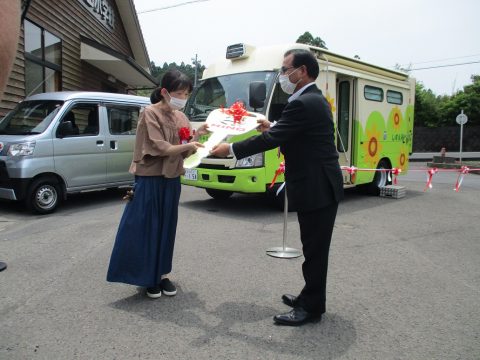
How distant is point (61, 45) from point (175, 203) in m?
9.91

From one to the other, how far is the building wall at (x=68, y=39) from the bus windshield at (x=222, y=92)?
12.6 ft

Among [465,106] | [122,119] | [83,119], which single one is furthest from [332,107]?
[465,106]

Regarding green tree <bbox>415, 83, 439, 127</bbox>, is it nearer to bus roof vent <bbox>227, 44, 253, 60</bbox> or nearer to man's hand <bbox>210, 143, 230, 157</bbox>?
bus roof vent <bbox>227, 44, 253, 60</bbox>

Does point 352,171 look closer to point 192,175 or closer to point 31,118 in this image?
point 192,175

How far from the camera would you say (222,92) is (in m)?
7.59

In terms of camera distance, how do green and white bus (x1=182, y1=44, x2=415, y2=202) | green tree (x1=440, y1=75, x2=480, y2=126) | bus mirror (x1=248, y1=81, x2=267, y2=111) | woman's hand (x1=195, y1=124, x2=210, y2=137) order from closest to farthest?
woman's hand (x1=195, y1=124, x2=210, y2=137) < bus mirror (x1=248, y1=81, x2=267, y2=111) < green and white bus (x1=182, y1=44, x2=415, y2=202) < green tree (x1=440, y1=75, x2=480, y2=126)

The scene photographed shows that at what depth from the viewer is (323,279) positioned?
309cm

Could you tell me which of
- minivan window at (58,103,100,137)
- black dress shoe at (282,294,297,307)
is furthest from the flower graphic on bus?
black dress shoe at (282,294,297,307)

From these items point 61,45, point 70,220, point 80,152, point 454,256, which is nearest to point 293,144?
point 454,256

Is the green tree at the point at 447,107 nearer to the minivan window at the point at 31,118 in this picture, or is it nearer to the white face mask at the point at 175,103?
the minivan window at the point at 31,118

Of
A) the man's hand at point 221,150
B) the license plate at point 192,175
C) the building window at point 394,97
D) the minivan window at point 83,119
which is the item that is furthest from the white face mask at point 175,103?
the building window at point 394,97

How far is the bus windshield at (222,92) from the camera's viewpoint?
7.18 meters

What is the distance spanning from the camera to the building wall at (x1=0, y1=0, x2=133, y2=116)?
9.10 m

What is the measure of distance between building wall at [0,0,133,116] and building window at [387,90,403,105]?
8259mm
